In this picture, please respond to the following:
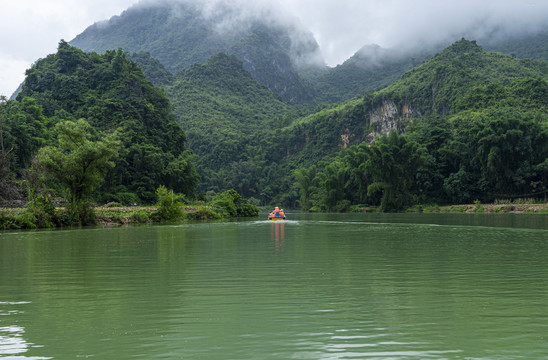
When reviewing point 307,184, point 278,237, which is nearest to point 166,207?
point 278,237

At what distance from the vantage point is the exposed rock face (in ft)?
407

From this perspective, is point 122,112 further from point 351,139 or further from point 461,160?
point 351,139

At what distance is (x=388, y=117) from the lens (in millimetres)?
128375

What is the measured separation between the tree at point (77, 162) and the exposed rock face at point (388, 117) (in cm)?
9597

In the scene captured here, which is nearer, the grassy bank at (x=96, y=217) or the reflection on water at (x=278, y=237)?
the reflection on water at (x=278, y=237)

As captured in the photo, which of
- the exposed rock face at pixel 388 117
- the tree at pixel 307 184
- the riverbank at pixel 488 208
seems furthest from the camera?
the exposed rock face at pixel 388 117

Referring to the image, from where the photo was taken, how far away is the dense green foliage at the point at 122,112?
66.1m

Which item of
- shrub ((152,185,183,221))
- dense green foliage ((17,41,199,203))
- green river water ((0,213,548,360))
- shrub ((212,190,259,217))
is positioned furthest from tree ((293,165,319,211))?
green river water ((0,213,548,360))

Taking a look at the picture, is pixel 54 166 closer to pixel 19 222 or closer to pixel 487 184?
pixel 19 222

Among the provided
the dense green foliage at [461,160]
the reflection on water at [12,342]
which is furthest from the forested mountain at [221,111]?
the reflection on water at [12,342]

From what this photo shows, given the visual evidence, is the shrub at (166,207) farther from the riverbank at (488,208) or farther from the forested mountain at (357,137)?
the riverbank at (488,208)

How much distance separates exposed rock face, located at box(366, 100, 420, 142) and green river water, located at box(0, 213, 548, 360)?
11329 centimetres

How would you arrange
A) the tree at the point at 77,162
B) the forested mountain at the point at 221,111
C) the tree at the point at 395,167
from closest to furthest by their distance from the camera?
the tree at the point at 77,162 → the tree at the point at 395,167 → the forested mountain at the point at 221,111

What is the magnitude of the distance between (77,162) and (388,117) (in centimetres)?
10499
